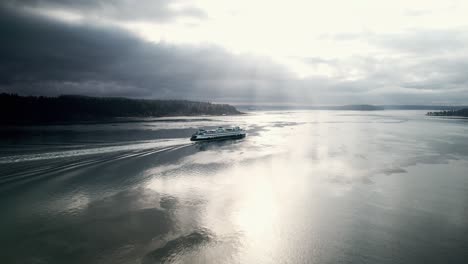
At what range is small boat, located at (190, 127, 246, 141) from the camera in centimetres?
5381

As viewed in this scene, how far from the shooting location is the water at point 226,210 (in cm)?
1302

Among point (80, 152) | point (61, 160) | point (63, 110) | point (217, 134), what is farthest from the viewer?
point (63, 110)

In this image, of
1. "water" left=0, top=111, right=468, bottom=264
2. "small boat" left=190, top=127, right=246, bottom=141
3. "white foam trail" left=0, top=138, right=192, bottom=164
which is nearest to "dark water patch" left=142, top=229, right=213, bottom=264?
"water" left=0, top=111, right=468, bottom=264

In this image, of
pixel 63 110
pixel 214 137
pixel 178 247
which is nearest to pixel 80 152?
pixel 214 137

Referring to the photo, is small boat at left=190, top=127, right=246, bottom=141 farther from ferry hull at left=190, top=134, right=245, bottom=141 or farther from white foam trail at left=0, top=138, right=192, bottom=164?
white foam trail at left=0, top=138, right=192, bottom=164

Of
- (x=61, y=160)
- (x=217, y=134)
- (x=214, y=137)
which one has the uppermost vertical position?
(x=217, y=134)

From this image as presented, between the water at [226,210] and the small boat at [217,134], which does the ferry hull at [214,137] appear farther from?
the water at [226,210]

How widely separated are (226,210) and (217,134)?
40016 mm

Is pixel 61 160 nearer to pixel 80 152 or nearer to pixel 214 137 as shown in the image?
pixel 80 152

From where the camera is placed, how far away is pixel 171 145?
45.6 meters

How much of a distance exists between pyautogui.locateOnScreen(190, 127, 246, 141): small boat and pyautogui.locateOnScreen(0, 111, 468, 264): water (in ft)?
64.9

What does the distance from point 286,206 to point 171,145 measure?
30.7 metres

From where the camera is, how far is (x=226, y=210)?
60.8 feet

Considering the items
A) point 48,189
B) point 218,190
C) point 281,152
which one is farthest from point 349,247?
point 281,152
